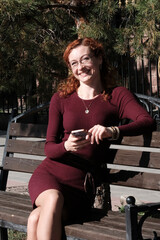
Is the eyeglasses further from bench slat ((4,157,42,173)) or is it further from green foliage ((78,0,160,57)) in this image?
bench slat ((4,157,42,173))

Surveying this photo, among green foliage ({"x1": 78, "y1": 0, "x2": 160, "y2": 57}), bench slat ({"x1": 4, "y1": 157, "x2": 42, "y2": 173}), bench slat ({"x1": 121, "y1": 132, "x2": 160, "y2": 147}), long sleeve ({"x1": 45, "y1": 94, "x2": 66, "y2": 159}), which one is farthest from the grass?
green foliage ({"x1": 78, "y1": 0, "x2": 160, "y2": 57})

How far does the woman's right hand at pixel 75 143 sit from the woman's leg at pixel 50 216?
0.97 ft

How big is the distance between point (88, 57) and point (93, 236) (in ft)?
4.02

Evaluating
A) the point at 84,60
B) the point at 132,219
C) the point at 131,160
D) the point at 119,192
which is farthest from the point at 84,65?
the point at 119,192

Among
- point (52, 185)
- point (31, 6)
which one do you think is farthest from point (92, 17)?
point (52, 185)

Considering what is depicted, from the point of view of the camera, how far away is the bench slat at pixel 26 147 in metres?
3.93

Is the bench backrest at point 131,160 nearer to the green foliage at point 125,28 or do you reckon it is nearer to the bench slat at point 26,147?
the bench slat at point 26,147

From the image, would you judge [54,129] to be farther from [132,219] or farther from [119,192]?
[119,192]

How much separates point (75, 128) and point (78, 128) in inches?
0.8

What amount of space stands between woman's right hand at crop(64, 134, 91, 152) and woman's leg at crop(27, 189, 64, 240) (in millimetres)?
296

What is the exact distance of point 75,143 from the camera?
2.99 m

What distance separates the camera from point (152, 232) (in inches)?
A: 106

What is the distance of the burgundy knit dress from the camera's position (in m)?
3.05

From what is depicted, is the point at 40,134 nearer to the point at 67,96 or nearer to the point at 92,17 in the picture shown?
the point at 67,96
